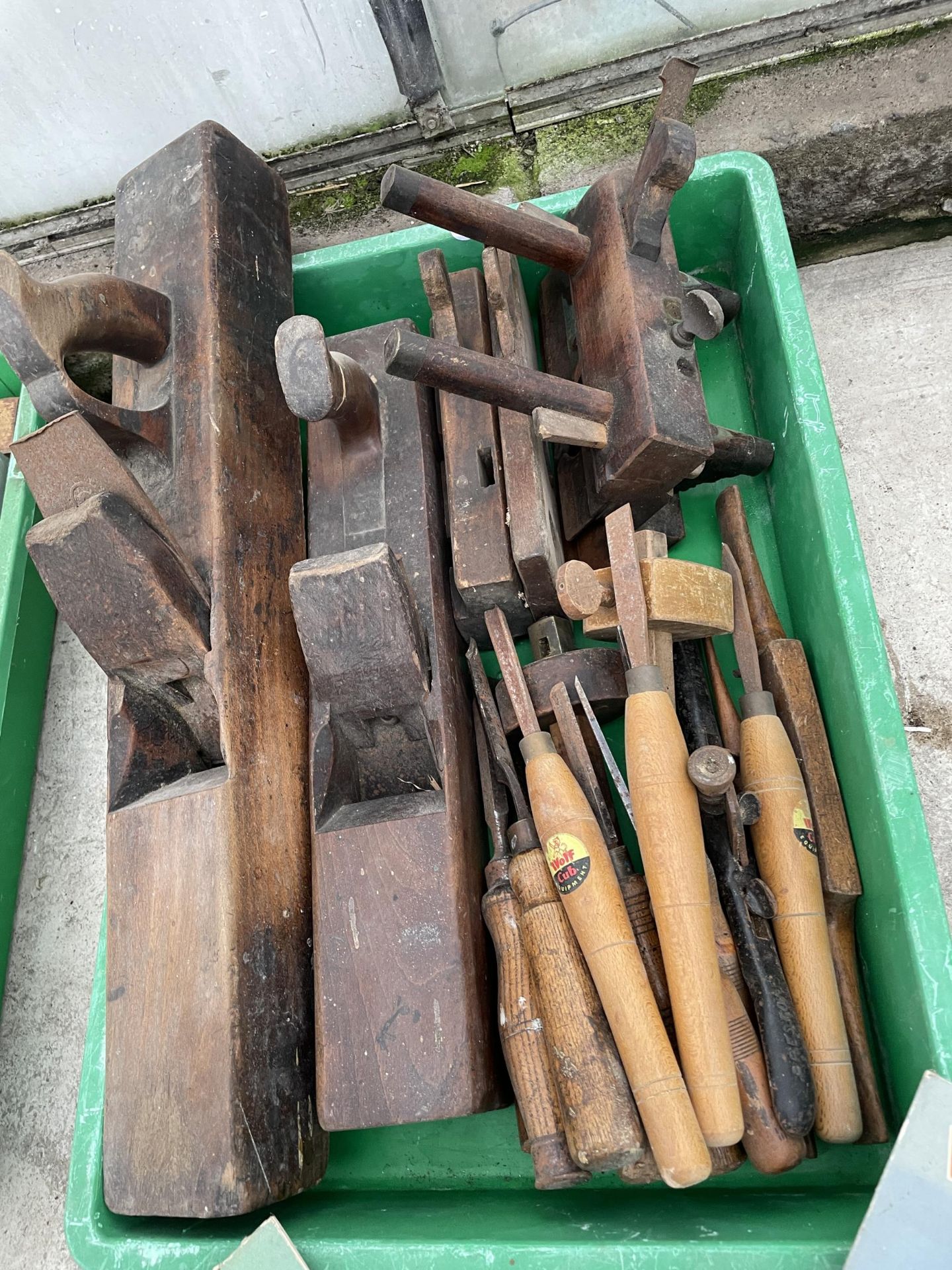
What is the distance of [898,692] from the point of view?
4.63 ft

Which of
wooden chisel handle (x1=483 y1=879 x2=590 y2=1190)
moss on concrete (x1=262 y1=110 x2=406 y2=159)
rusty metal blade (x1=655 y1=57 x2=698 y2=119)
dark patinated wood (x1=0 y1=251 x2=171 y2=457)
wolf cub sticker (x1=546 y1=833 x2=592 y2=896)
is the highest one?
moss on concrete (x1=262 y1=110 x2=406 y2=159)

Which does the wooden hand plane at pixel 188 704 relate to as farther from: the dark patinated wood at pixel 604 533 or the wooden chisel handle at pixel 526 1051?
the dark patinated wood at pixel 604 533

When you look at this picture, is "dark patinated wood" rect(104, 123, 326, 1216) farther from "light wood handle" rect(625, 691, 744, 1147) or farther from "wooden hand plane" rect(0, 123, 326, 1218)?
"light wood handle" rect(625, 691, 744, 1147)

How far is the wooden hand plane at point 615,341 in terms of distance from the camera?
1.12m

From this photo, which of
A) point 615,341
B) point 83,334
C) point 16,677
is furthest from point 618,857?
point 16,677

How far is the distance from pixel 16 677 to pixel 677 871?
50.6 inches

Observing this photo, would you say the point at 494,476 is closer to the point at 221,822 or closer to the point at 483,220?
the point at 483,220

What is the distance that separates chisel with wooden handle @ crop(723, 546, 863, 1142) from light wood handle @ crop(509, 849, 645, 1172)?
0.76ft

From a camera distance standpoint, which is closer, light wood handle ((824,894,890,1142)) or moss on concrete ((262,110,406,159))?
light wood handle ((824,894,890,1142))

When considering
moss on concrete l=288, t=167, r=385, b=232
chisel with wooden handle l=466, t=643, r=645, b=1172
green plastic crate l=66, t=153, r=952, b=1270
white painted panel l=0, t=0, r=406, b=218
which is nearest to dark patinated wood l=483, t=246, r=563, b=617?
green plastic crate l=66, t=153, r=952, b=1270

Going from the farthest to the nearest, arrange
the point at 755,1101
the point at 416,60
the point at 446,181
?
the point at 446,181, the point at 416,60, the point at 755,1101

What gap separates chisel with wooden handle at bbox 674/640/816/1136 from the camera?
969 mm

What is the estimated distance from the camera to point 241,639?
1185mm

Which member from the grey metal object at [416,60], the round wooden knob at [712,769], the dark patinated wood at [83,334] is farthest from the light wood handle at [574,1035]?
the grey metal object at [416,60]
